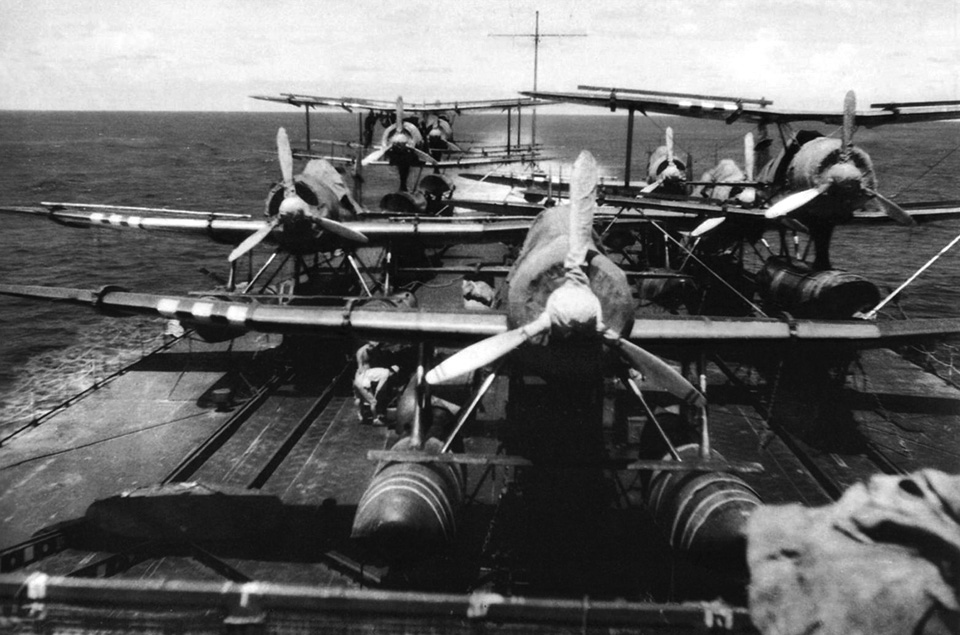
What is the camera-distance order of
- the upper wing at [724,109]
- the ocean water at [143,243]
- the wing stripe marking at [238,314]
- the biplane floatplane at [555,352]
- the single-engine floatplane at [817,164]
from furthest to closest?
the ocean water at [143,243] < the upper wing at [724,109] < the single-engine floatplane at [817,164] < the wing stripe marking at [238,314] < the biplane floatplane at [555,352]

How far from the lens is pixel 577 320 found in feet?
24.3

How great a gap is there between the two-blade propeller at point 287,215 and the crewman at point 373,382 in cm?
406

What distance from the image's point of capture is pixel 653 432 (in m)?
11.4

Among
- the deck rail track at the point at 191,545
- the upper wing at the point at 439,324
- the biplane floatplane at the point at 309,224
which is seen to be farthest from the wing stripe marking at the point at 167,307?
the biplane floatplane at the point at 309,224

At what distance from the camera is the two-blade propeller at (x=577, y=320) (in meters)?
7.46

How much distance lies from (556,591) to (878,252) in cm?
4974

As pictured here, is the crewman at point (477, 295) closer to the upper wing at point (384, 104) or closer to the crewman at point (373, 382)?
the crewman at point (373, 382)

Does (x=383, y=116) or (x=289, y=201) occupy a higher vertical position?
(x=383, y=116)

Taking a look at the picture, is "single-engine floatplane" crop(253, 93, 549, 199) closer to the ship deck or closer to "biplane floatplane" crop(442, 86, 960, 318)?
"biplane floatplane" crop(442, 86, 960, 318)

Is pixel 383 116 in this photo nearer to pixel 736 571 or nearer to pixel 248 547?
pixel 248 547

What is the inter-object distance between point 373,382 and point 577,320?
779cm

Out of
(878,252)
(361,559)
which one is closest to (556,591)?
(361,559)

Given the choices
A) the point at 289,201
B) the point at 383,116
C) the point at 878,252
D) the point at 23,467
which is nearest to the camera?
the point at 23,467

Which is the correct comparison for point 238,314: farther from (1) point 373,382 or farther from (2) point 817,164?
(2) point 817,164
